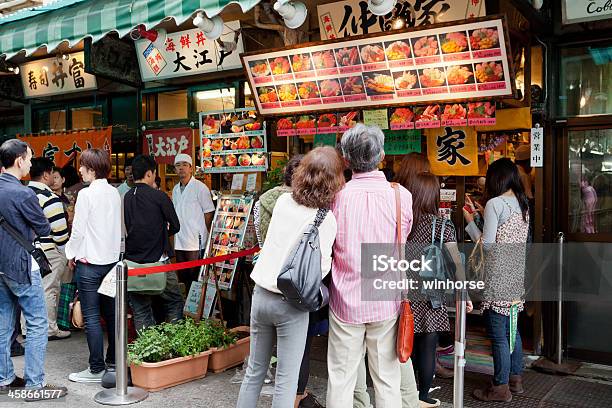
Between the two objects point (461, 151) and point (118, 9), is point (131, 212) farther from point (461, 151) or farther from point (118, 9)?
point (461, 151)

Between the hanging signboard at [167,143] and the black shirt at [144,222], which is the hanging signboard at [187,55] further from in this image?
the black shirt at [144,222]

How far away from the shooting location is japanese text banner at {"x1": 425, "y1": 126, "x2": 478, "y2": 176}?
24.1 ft

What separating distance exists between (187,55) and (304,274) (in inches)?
229

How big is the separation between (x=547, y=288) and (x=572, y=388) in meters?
1.23

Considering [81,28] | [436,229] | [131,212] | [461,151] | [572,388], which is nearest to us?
[436,229]

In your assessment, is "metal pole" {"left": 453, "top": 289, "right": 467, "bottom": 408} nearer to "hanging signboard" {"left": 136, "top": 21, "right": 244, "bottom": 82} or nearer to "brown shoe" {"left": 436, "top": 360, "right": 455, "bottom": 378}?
"brown shoe" {"left": 436, "top": 360, "right": 455, "bottom": 378}

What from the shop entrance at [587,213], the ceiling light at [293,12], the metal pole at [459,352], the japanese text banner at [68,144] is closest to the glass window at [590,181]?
the shop entrance at [587,213]

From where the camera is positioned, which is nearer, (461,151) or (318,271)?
(318,271)

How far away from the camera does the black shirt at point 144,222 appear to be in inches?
252

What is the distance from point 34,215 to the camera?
5289 millimetres

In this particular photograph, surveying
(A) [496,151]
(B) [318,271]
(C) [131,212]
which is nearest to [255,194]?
(C) [131,212]

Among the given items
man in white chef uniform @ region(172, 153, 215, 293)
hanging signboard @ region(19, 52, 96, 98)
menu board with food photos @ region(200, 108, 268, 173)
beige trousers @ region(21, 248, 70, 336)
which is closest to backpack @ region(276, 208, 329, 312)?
menu board with food photos @ region(200, 108, 268, 173)

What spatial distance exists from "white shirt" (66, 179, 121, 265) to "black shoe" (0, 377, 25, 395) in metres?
1.26

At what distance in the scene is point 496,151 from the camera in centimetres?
793
